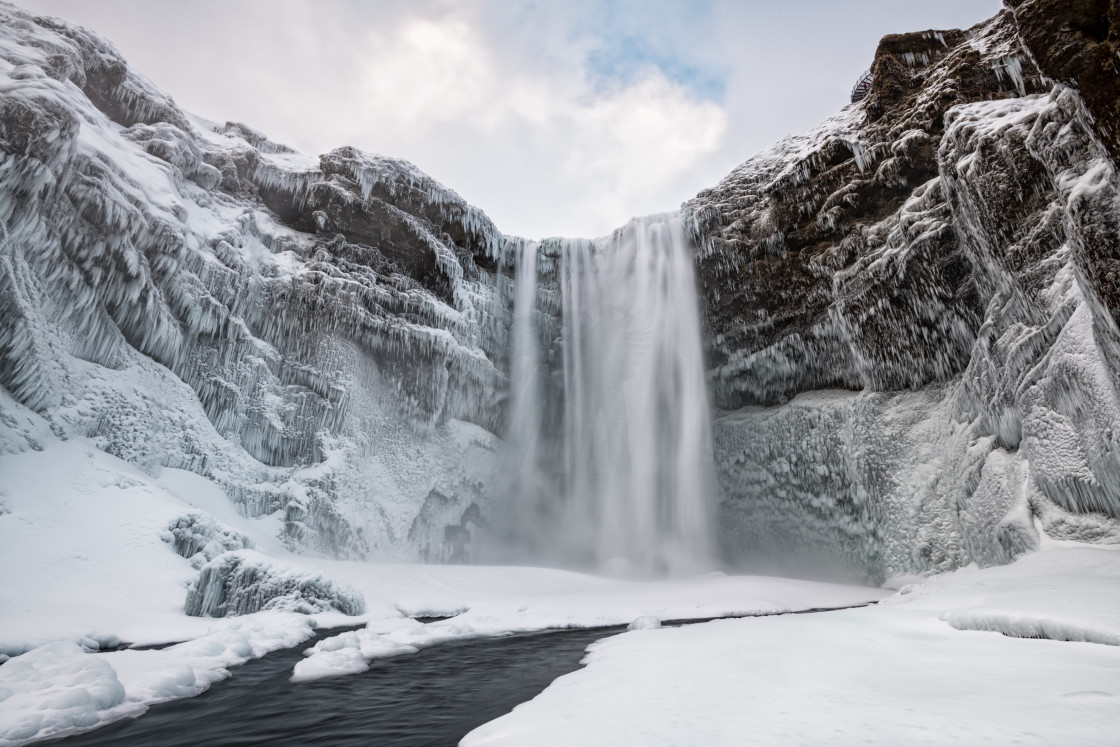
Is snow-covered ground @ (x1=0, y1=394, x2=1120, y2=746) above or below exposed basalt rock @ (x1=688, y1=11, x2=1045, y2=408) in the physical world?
below

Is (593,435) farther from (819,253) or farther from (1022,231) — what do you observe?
(1022,231)

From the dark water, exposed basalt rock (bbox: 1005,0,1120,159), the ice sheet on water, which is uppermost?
exposed basalt rock (bbox: 1005,0,1120,159)

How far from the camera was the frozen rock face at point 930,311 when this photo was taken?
749 centimetres

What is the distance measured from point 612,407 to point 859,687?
18.5 meters

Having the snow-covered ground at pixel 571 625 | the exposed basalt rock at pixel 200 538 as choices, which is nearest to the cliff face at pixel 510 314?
the snow-covered ground at pixel 571 625

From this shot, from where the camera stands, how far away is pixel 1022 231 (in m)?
10.5

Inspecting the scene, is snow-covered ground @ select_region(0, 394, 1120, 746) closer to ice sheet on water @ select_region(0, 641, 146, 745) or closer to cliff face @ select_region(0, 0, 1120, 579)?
ice sheet on water @ select_region(0, 641, 146, 745)

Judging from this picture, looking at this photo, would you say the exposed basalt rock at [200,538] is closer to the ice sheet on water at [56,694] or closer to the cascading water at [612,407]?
the ice sheet on water at [56,694]

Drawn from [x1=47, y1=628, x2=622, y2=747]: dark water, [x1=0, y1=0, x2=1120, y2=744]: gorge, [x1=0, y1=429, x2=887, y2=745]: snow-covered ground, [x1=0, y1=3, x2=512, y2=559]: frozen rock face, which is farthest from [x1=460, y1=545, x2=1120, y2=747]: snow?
[x1=0, y1=3, x2=512, y2=559]: frozen rock face

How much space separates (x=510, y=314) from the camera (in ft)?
70.7

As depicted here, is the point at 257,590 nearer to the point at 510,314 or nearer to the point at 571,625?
the point at 571,625

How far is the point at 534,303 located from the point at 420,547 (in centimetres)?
974

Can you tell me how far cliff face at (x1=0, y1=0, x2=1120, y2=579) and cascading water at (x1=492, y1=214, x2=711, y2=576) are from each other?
0.71m

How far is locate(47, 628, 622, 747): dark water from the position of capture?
4.09 metres
